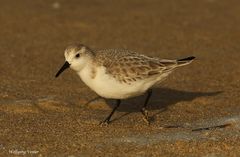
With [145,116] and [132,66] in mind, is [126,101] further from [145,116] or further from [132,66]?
[132,66]

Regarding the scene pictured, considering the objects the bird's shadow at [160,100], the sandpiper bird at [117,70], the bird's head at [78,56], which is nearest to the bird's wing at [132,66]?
the sandpiper bird at [117,70]

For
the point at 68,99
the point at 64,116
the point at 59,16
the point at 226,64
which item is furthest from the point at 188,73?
the point at 59,16

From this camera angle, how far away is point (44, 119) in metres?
7.05

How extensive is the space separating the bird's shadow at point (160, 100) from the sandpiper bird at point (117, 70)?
737mm

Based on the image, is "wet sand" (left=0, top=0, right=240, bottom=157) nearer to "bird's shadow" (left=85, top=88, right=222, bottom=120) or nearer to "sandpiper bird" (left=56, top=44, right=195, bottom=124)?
"bird's shadow" (left=85, top=88, right=222, bottom=120)

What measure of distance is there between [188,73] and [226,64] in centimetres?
78

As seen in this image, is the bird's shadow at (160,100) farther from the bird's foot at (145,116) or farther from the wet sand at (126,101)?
the bird's foot at (145,116)

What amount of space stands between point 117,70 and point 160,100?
158 cm

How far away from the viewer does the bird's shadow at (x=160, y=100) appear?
7883mm

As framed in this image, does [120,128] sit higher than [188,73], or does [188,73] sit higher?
[120,128]

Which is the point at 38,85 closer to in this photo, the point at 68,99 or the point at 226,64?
the point at 68,99

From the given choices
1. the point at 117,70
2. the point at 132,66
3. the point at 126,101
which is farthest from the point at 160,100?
the point at 117,70

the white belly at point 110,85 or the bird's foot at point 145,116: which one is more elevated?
the white belly at point 110,85

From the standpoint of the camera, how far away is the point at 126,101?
8.19 m
